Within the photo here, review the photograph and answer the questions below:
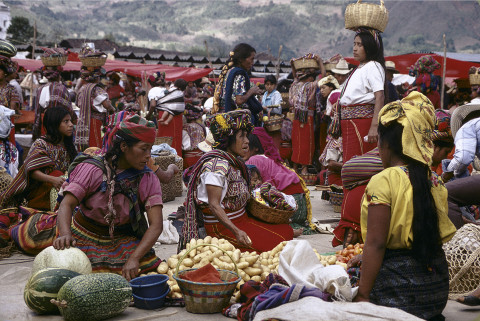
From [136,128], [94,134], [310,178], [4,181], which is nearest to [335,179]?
[310,178]

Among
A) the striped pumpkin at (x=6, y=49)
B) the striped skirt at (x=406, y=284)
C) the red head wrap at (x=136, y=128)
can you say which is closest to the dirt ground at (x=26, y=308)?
the striped skirt at (x=406, y=284)

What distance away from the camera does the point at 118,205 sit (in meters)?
4.18

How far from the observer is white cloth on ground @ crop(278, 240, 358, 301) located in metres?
3.20

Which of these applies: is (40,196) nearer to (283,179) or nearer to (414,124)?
(283,179)

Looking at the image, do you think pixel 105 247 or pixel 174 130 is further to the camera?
pixel 174 130

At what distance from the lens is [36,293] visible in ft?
11.6

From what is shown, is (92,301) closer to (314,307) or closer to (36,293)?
(36,293)

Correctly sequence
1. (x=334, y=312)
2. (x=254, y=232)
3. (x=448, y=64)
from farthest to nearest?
(x=448, y=64)
(x=254, y=232)
(x=334, y=312)

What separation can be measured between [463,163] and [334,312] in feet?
9.67

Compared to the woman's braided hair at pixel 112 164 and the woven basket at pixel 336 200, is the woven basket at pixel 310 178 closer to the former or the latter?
the woven basket at pixel 336 200

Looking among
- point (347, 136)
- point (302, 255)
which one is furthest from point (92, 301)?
point (347, 136)

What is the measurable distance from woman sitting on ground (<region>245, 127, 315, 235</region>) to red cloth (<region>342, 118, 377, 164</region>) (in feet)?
2.52

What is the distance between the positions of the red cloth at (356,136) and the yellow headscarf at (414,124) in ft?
8.81

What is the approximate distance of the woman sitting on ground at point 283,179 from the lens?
6.46 meters
